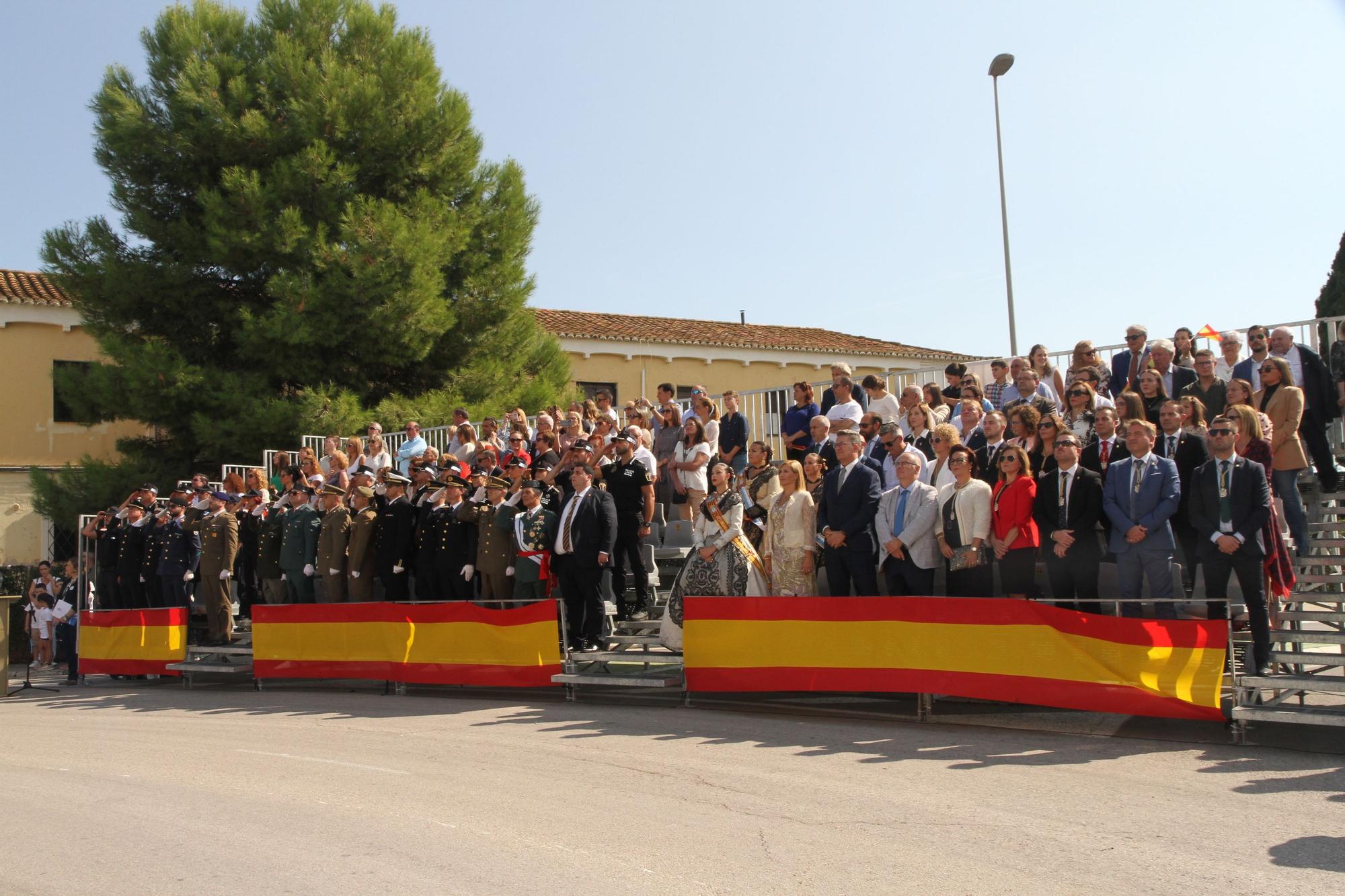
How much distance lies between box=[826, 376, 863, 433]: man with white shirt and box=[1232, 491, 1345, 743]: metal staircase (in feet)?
15.7

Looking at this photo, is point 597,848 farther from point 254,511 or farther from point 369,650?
point 254,511

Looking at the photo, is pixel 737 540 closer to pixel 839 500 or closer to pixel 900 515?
pixel 839 500

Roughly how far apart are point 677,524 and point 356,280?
13.7m

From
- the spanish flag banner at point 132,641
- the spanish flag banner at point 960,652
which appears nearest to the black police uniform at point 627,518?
A: the spanish flag banner at point 960,652

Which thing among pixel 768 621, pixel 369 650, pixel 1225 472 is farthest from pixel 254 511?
pixel 1225 472

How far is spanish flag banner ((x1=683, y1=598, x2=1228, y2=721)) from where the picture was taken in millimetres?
8945

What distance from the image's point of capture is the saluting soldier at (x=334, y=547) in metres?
15.4

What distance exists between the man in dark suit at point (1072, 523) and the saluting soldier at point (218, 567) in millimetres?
11658

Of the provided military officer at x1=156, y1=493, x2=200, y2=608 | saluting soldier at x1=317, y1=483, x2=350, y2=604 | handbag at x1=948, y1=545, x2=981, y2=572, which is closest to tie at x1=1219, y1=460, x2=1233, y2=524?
handbag at x1=948, y1=545, x2=981, y2=572

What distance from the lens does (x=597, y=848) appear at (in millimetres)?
6535

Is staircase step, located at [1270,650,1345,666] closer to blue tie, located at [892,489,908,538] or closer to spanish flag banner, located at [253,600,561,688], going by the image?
blue tie, located at [892,489,908,538]

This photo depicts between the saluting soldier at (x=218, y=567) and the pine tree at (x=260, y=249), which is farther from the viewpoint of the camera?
the pine tree at (x=260, y=249)

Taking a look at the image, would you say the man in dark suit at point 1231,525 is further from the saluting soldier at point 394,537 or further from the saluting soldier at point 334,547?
the saluting soldier at point 334,547

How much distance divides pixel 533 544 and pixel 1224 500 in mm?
7161
